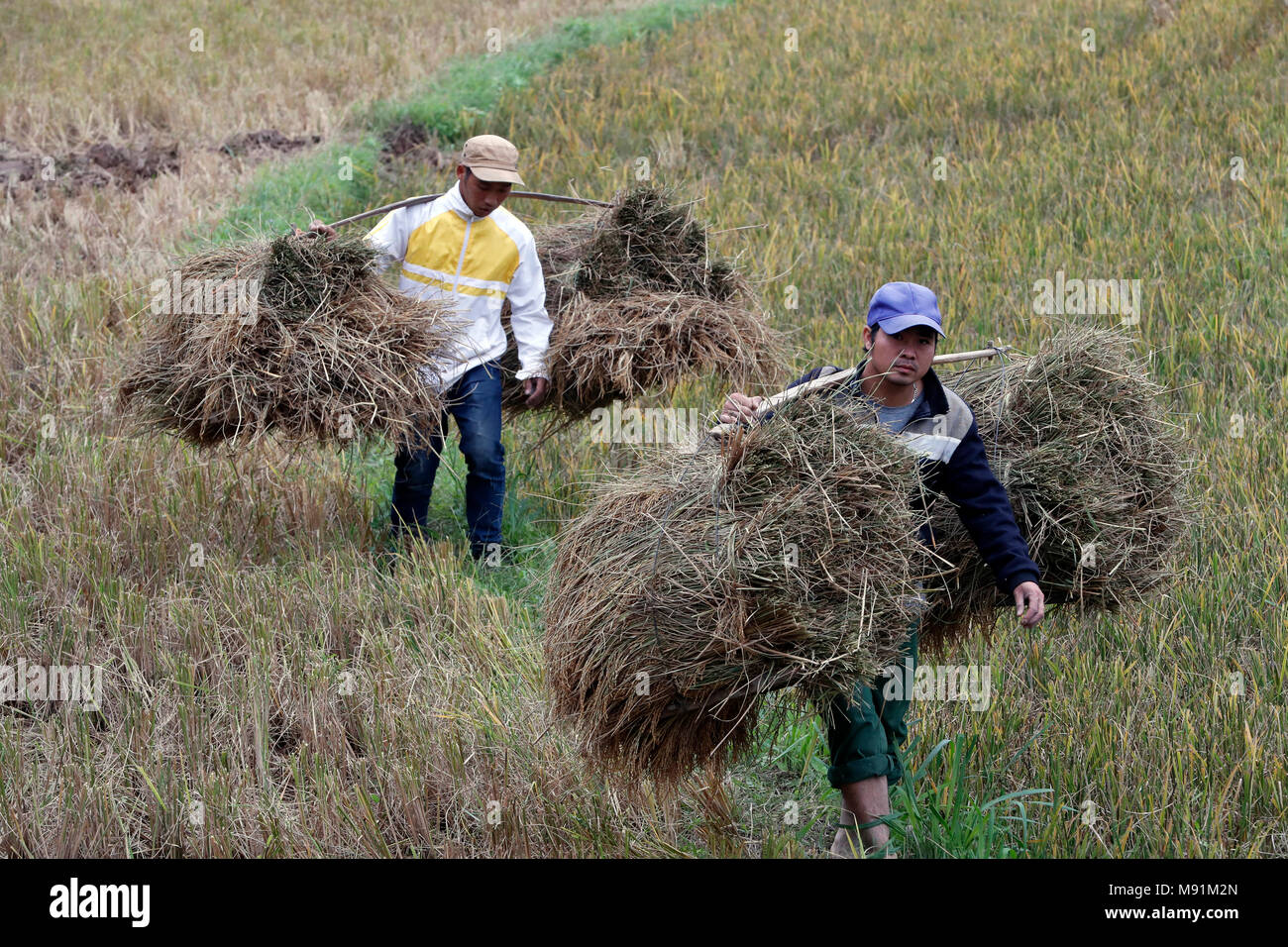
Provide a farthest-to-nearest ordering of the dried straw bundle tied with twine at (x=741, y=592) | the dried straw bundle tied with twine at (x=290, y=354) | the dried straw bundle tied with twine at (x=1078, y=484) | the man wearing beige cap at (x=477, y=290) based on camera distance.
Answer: the man wearing beige cap at (x=477, y=290), the dried straw bundle tied with twine at (x=290, y=354), the dried straw bundle tied with twine at (x=1078, y=484), the dried straw bundle tied with twine at (x=741, y=592)

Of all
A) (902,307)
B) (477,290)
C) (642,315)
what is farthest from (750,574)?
(477,290)

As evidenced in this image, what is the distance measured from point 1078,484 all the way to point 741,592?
1.07 m

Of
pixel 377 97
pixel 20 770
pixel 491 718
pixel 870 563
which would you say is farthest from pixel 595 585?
pixel 377 97

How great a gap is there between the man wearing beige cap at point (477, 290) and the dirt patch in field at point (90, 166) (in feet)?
19.2

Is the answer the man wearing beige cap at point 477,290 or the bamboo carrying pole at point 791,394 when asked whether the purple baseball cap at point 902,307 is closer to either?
the bamboo carrying pole at point 791,394

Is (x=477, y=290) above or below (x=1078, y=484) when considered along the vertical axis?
above

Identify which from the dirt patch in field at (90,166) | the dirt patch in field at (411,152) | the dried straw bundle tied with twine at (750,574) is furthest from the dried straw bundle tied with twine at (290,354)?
the dirt patch in field at (90,166)

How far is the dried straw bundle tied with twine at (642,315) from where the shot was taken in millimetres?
4309

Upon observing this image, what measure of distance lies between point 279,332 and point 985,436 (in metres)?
2.21

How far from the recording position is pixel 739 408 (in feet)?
8.31

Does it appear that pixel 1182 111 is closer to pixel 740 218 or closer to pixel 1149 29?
pixel 1149 29

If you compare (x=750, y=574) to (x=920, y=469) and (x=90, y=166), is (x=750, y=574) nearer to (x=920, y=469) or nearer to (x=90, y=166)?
(x=920, y=469)

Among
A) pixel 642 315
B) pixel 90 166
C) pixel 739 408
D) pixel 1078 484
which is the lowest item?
pixel 1078 484

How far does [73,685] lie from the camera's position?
3631mm
